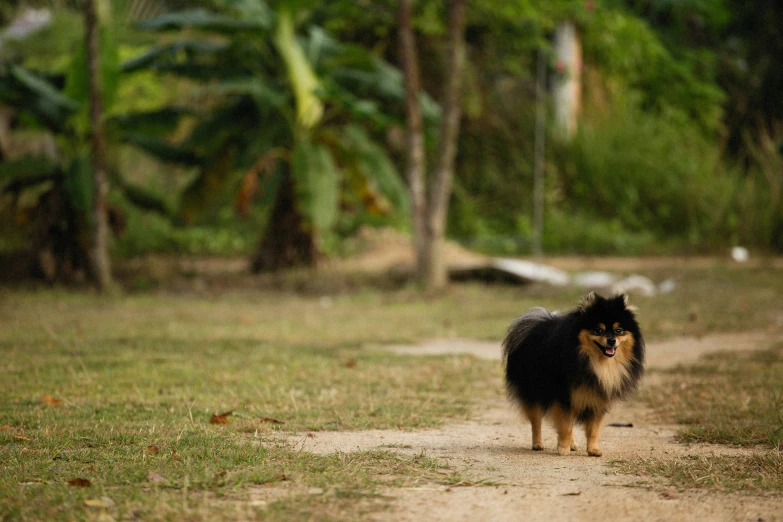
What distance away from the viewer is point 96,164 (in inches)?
571

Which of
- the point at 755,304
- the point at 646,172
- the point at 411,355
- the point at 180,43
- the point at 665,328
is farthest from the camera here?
the point at 646,172

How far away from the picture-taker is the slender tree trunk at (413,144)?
48.9 ft

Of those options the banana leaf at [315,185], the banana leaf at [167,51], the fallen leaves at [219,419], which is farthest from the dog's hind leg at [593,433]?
the banana leaf at [167,51]

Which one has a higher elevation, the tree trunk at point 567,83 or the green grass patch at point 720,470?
the tree trunk at point 567,83

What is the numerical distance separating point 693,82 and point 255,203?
11.4m

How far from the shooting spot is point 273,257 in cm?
1653

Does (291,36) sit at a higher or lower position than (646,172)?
higher

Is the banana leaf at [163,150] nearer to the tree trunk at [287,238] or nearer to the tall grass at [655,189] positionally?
the tree trunk at [287,238]

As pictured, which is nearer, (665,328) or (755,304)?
(665,328)

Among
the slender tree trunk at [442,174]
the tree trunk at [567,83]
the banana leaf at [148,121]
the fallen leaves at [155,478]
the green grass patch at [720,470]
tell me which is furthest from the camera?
the tree trunk at [567,83]

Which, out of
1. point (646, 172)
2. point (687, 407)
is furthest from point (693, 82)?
point (687, 407)

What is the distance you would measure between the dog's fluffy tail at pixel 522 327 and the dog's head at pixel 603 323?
0.46 meters

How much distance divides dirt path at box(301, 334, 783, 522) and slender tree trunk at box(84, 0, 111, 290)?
874cm

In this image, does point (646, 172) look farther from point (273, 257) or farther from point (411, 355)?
point (411, 355)
